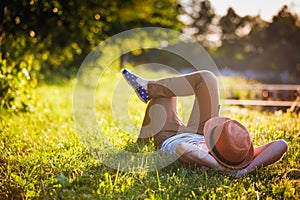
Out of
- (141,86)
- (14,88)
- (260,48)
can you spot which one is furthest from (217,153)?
(260,48)

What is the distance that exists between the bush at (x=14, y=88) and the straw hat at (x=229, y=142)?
380 cm

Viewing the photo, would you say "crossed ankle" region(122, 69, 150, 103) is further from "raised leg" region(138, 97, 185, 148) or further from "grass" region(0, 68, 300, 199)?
"grass" region(0, 68, 300, 199)

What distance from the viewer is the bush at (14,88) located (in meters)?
5.90

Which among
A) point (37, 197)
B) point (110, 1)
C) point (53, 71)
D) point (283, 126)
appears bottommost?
point (37, 197)

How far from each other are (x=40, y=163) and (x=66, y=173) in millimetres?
334

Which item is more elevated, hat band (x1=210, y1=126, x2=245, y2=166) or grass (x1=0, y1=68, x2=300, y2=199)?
hat band (x1=210, y1=126, x2=245, y2=166)

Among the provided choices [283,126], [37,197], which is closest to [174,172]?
[37,197]

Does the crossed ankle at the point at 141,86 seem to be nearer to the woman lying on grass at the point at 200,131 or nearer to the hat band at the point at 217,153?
the woman lying on grass at the point at 200,131

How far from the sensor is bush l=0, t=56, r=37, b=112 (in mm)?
5898

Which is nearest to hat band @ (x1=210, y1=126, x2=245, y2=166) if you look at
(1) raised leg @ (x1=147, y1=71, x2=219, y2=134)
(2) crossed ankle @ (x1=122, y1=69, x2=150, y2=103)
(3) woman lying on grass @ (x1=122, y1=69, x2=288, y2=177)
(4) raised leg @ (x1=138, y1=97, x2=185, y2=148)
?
(3) woman lying on grass @ (x1=122, y1=69, x2=288, y2=177)

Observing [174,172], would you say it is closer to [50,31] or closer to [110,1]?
[50,31]

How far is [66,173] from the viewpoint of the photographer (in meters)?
2.99

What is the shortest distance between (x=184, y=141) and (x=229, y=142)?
0.49 m

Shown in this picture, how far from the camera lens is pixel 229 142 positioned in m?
2.82
